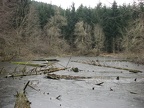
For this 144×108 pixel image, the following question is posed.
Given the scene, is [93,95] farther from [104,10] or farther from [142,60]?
[104,10]

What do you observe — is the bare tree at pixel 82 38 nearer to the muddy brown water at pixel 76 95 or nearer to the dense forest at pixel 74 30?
the dense forest at pixel 74 30

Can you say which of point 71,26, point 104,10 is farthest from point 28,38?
point 104,10

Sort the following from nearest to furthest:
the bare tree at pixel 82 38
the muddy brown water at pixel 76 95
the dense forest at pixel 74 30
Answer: the muddy brown water at pixel 76 95
the dense forest at pixel 74 30
the bare tree at pixel 82 38

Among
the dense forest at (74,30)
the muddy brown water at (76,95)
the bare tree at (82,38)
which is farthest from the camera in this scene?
the bare tree at (82,38)

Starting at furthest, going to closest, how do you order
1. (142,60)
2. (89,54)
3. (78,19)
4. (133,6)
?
(78,19)
(89,54)
(142,60)
(133,6)

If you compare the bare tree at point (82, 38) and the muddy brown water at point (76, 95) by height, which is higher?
the bare tree at point (82, 38)

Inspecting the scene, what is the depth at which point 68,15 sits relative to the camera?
315 ft

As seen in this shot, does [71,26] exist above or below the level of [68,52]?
above

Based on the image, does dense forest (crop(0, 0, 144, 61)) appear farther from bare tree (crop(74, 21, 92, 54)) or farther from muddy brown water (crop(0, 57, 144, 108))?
muddy brown water (crop(0, 57, 144, 108))

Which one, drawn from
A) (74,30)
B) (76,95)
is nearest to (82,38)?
(74,30)

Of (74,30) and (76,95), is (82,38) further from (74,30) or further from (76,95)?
(76,95)

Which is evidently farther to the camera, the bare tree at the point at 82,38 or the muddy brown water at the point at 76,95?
the bare tree at the point at 82,38

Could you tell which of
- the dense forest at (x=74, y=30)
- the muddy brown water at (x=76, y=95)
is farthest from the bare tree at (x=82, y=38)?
the muddy brown water at (x=76, y=95)

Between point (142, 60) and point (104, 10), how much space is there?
48691 millimetres
